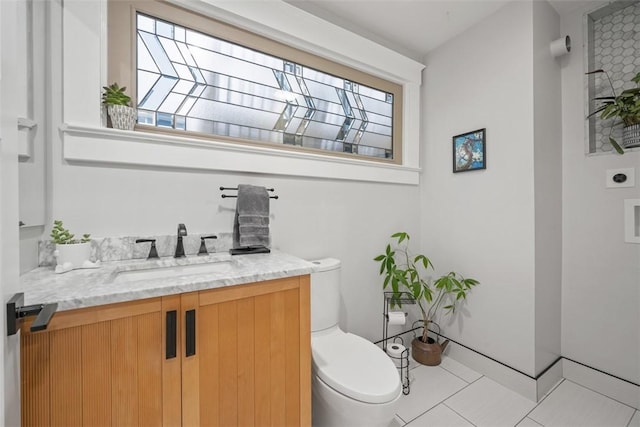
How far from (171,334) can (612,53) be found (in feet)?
9.44

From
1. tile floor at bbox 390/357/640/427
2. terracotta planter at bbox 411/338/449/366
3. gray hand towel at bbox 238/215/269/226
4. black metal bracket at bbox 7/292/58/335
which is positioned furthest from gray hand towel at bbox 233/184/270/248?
terracotta planter at bbox 411/338/449/366

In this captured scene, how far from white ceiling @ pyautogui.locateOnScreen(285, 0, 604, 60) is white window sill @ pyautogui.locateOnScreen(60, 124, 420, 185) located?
1008 millimetres

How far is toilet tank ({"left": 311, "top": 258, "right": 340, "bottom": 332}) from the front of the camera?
1.56 metres

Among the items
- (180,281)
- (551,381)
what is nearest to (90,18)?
(180,281)

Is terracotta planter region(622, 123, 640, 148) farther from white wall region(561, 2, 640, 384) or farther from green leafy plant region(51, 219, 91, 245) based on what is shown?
green leafy plant region(51, 219, 91, 245)

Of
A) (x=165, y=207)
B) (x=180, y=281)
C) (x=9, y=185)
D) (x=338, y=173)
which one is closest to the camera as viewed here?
(x=9, y=185)

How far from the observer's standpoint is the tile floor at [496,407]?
150 centimetres

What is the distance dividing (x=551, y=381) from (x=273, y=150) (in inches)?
92.5

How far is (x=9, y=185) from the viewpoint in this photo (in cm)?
56

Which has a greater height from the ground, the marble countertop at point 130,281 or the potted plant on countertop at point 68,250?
the potted plant on countertop at point 68,250

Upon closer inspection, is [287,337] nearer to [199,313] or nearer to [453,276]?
[199,313]

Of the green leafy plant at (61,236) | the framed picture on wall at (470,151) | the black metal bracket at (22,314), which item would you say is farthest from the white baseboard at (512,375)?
the green leafy plant at (61,236)

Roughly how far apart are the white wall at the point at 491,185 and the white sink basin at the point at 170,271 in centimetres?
175

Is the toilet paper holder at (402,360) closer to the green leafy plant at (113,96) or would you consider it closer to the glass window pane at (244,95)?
the glass window pane at (244,95)
